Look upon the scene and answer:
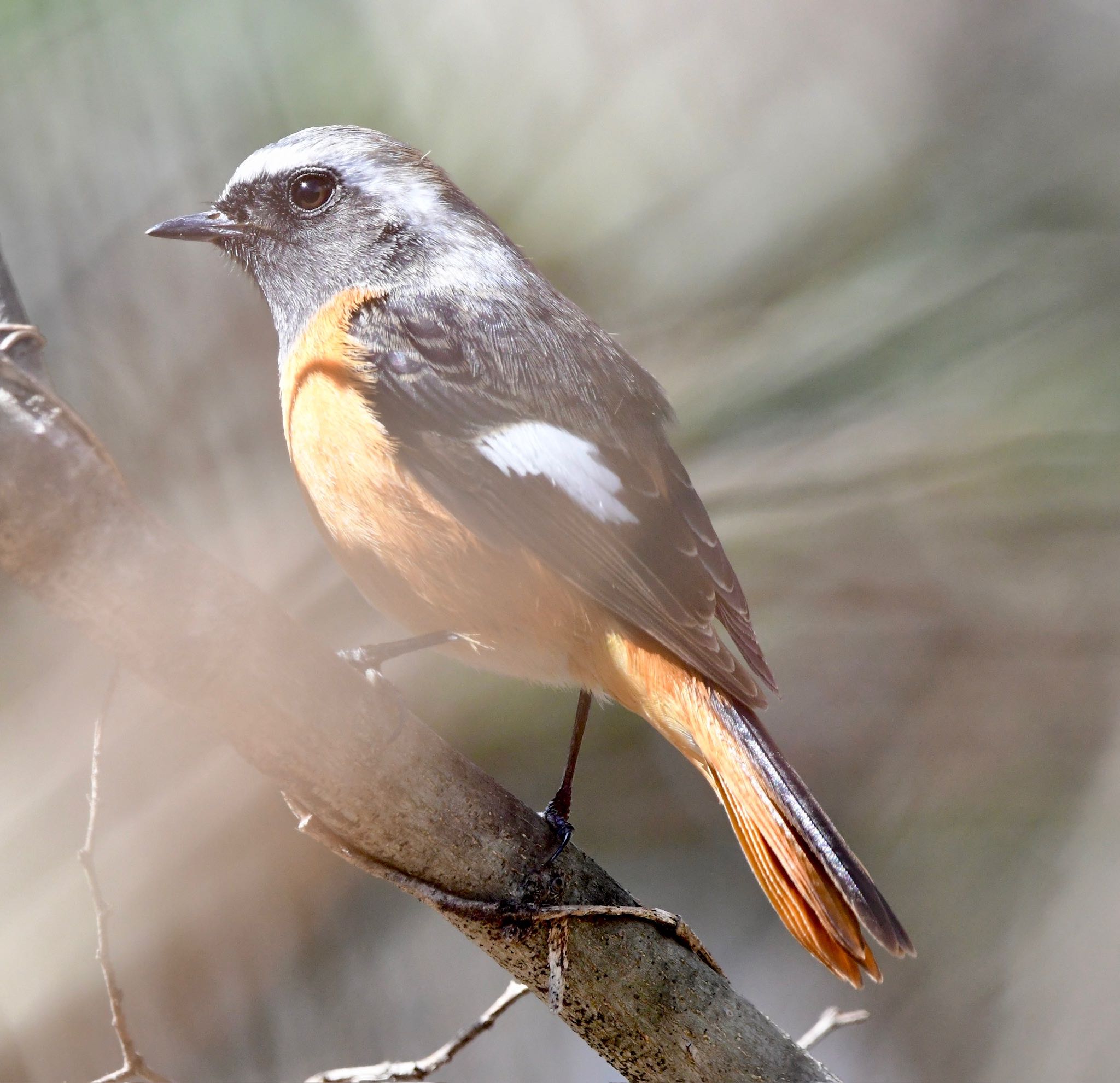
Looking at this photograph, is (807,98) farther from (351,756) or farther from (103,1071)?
(103,1071)

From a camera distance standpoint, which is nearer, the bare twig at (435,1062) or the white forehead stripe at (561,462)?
the bare twig at (435,1062)

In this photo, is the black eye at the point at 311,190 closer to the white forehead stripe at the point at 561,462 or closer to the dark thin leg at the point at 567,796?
the white forehead stripe at the point at 561,462

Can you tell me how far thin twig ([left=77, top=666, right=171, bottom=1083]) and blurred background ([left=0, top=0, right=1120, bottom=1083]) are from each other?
456 millimetres

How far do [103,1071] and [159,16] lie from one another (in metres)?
1.44

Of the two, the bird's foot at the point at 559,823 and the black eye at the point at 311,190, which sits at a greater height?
the black eye at the point at 311,190

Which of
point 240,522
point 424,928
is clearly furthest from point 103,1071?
point 240,522

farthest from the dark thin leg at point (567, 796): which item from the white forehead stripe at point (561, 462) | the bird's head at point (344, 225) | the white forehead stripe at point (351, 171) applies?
the white forehead stripe at point (351, 171)

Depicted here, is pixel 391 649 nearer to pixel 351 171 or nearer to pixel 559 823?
pixel 559 823

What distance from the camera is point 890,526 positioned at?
4.98ft

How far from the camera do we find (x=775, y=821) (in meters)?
0.93

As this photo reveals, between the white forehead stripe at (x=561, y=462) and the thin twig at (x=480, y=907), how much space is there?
0.41m

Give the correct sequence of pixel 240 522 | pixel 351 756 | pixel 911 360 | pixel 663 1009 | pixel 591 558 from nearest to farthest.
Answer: pixel 351 756, pixel 663 1009, pixel 591 558, pixel 240 522, pixel 911 360

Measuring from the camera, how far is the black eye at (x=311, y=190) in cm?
128

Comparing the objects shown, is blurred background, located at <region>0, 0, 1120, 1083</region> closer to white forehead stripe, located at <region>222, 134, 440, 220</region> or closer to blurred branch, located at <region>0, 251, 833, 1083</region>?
white forehead stripe, located at <region>222, 134, 440, 220</region>
